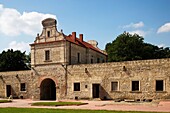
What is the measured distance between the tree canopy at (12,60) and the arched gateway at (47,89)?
2452 cm

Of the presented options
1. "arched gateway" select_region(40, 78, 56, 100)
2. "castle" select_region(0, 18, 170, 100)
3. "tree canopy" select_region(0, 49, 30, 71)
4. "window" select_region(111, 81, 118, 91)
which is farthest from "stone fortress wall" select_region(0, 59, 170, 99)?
"tree canopy" select_region(0, 49, 30, 71)

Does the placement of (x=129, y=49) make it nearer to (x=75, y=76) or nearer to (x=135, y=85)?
(x=75, y=76)

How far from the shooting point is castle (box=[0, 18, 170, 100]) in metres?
25.5

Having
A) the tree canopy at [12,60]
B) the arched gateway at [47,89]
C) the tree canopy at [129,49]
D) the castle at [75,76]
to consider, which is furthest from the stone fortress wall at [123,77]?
the tree canopy at [12,60]

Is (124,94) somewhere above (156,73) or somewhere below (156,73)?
below

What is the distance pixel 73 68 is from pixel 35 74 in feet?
20.2

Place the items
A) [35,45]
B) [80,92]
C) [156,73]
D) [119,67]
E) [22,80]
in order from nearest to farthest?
[156,73] → [119,67] → [80,92] → [35,45] → [22,80]

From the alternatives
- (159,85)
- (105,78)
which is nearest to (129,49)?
(105,78)

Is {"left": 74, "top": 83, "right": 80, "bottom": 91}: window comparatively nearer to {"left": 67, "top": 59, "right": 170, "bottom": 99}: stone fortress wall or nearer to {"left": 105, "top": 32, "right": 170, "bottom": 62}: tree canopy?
{"left": 67, "top": 59, "right": 170, "bottom": 99}: stone fortress wall

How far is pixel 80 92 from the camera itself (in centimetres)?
2945

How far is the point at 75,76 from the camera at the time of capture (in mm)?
29922

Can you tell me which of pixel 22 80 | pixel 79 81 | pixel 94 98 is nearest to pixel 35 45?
pixel 22 80

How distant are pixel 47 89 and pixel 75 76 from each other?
615cm

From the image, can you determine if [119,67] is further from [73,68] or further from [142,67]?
[73,68]
